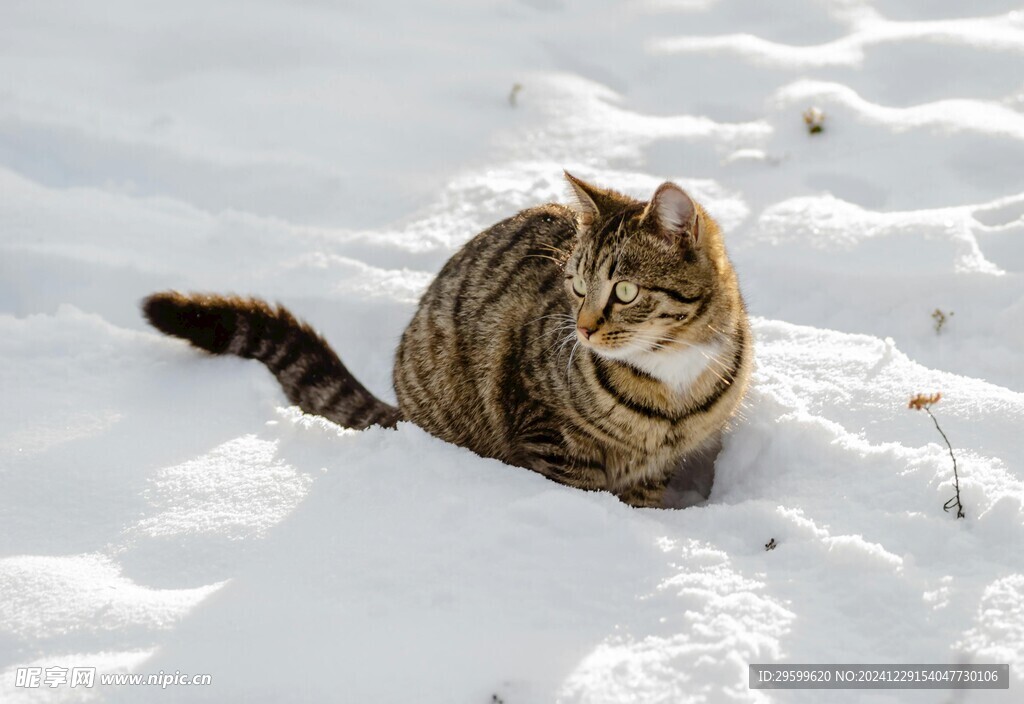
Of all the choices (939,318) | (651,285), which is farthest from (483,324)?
(939,318)

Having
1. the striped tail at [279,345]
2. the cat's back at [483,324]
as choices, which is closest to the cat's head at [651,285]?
the cat's back at [483,324]

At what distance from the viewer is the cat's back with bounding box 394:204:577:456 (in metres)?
2.93

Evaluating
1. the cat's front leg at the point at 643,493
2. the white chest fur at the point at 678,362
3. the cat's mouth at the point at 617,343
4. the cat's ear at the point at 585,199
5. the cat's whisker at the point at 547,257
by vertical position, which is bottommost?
the cat's front leg at the point at 643,493

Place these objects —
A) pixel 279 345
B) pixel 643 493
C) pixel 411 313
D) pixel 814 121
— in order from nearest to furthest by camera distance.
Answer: pixel 643 493, pixel 279 345, pixel 411 313, pixel 814 121

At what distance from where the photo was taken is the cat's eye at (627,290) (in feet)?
8.38

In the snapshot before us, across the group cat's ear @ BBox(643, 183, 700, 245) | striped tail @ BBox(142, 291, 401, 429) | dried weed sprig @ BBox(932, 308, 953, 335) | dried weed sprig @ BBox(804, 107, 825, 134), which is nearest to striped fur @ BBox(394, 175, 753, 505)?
cat's ear @ BBox(643, 183, 700, 245)

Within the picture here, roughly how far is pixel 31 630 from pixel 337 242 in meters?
2.56

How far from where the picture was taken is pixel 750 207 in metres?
4.21

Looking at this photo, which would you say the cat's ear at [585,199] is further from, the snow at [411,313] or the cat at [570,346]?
the snow at [411,313]

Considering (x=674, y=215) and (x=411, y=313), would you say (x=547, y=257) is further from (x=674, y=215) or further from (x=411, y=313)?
(x=411, y=313)

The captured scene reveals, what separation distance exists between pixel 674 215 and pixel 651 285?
19cm

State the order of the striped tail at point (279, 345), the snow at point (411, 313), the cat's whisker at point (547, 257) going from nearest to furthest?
1. the snow at point (411, 313)
2. the cat's whisker at point (547, 257)
3. the striped tail at point (279, 345)

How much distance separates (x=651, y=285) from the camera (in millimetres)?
2555

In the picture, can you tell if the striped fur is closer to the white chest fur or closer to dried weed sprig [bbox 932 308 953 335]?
the white chest fur
